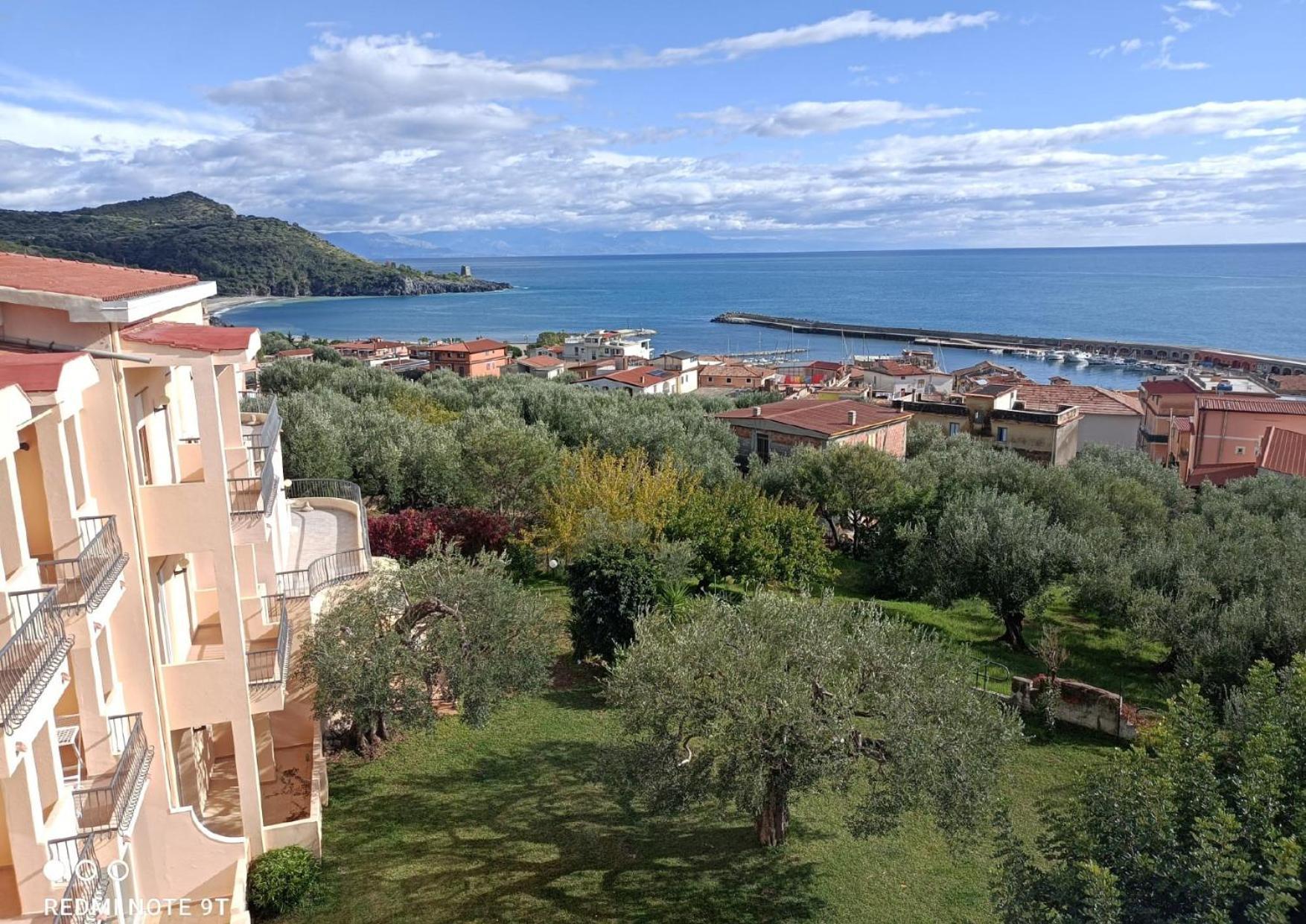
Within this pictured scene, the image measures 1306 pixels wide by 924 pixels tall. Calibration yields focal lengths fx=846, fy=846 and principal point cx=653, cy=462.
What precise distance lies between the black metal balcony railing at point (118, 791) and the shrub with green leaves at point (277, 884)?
2.89 metres

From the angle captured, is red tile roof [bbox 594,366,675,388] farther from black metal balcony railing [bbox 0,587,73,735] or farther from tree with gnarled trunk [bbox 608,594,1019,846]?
black metal balcony railing [bbox 0,587,73,735]

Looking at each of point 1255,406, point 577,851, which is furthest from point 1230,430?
point 577,851

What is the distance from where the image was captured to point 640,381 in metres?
81.2

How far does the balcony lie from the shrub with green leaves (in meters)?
4.15

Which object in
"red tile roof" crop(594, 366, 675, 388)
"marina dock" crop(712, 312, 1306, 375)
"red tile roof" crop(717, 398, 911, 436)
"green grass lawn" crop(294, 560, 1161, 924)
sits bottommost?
"marina dock" crop(712, 312, 1306, 375)

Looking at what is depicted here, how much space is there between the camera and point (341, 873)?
1234 centimetres

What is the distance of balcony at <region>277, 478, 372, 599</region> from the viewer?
50.1ft

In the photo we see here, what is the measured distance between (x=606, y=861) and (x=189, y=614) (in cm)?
749

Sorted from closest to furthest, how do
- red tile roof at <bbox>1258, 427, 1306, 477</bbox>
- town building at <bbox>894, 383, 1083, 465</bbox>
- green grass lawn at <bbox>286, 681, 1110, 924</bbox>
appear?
green grass lawn at <bbox>286, 681, 1110, 924</bbox> < red tile roof at <bbox>1258, 427, 1306, 477</bbox> < town building at <bbox>894, 383, 1083, 465</bbox>

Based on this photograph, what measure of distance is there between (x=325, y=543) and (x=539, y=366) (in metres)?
84.1

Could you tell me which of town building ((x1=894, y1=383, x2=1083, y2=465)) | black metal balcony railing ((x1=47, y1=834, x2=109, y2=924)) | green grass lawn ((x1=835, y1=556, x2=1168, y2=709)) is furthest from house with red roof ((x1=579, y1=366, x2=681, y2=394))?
black metal balcony railing ((x1=47, y1=834, x2=109, y2=924))

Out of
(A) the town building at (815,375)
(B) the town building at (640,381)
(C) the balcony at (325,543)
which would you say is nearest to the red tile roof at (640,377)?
(B) the town building at (640,381)

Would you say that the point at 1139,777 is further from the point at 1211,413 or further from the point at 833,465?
the point at 1211,413

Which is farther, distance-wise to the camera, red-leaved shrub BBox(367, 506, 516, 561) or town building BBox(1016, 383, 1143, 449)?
town building BBox(1016, 383, 1143, 449)
